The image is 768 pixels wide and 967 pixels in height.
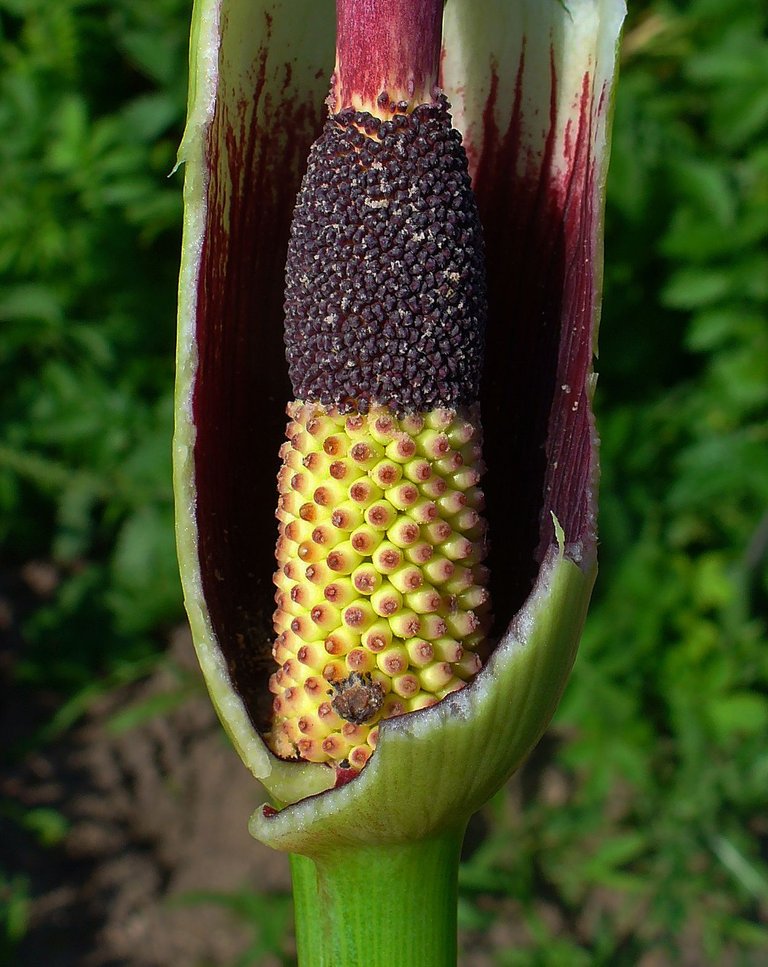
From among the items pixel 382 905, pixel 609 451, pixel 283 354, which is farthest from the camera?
pixel 609 451

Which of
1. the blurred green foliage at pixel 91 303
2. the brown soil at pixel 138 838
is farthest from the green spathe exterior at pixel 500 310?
the brown soil at pixel 138 838

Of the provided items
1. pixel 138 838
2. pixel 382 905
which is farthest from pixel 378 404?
pixel 138 838

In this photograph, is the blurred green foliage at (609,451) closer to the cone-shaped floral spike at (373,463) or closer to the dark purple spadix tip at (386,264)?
the cone-shaped floral spike at (373,463)

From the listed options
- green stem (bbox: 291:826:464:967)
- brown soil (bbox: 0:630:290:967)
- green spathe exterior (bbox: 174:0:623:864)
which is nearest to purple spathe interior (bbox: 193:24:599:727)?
green spathe exterior (bbox: 174:0:623:864)

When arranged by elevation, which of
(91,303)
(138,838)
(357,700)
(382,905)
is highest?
(91,303)

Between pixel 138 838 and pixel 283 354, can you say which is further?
pixel 138 838

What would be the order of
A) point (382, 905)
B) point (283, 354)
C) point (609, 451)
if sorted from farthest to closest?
1. point (609, 451)
2. point (283, 354)
3. point (382, 905)

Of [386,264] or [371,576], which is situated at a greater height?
[386,264]

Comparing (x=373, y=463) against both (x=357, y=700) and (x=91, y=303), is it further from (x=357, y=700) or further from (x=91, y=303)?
(x=91, y=303)
